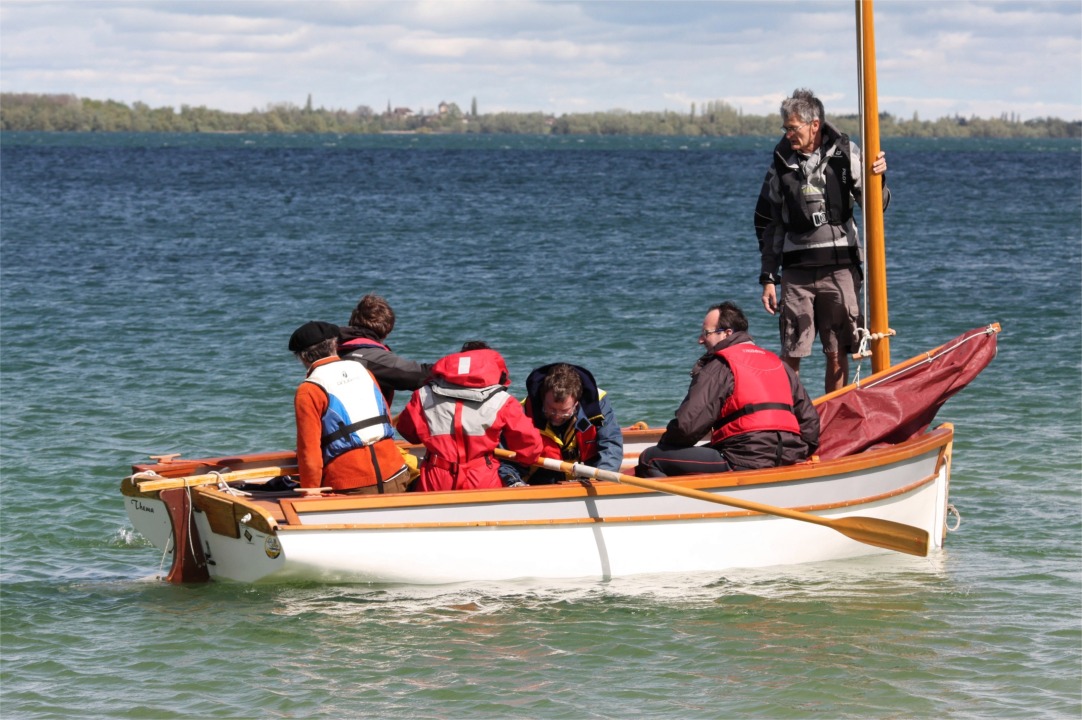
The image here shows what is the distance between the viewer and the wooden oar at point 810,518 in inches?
310

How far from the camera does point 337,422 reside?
8070 millimetres

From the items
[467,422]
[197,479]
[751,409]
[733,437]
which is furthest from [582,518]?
[197,479]

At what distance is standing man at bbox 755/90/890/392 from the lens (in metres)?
9.29

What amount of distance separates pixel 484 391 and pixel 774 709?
248 centimetres

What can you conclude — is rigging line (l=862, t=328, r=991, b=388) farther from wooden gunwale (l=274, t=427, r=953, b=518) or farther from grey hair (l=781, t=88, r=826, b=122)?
grey hair (l=781, t=88, r=826, b=122)

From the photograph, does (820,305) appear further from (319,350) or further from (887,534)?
(319,350)

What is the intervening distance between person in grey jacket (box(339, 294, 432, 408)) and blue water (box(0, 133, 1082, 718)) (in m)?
1.40

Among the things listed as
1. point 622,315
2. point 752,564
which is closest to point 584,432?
point 752,564

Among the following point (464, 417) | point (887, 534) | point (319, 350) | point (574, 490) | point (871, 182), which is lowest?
point (887, 534)

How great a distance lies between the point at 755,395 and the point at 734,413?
0.62 feet

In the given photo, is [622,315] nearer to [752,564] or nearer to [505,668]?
[752,564]

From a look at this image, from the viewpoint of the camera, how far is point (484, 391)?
7922 millimetres

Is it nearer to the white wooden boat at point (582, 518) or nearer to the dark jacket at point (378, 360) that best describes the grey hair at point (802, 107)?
the white wooden boat at point (582, 518)

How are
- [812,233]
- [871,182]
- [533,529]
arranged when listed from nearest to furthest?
[533,529]
[871,182]
[812,233]
